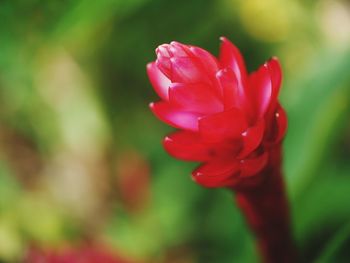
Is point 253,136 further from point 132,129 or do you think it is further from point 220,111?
point 132,129

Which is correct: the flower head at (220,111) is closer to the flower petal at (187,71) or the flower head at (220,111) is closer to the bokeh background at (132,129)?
the flower petal at (187,71)

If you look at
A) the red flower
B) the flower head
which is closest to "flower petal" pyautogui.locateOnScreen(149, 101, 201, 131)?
the flower head

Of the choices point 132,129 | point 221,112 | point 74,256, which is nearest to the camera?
point 221,112

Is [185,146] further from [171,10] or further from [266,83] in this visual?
[171,10]

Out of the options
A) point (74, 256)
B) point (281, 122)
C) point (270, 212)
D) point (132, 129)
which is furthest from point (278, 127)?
point (132, 129)

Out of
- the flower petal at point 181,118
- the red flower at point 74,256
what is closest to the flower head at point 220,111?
the flower petal at point 181,118

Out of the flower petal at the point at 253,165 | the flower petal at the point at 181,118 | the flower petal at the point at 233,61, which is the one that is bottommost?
the flower petal at the point at 253,165
